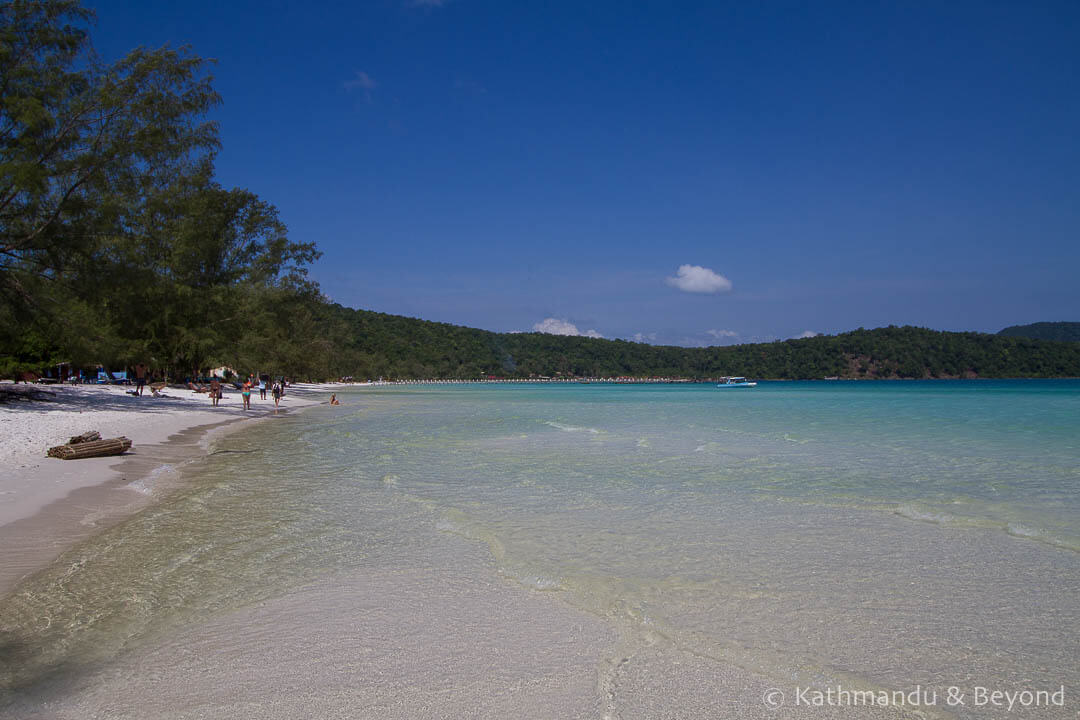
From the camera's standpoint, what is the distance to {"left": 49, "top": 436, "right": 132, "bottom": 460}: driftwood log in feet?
40.2

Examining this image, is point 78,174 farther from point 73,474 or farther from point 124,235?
point 73,474

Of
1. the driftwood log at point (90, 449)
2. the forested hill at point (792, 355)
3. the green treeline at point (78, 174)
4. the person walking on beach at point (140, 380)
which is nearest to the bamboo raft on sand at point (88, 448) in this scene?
the driftwood log at point (90, 449)

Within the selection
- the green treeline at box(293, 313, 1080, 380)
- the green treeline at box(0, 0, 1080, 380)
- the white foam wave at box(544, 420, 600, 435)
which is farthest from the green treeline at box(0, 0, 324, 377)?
the green treeline at box(293, 313, 1080, 380)

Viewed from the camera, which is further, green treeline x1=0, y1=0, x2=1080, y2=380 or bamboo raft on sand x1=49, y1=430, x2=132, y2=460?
green treeline x1=0, y1=0, x2=1080, y2=380

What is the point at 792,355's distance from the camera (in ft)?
568

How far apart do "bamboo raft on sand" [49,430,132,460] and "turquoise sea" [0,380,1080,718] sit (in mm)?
2159

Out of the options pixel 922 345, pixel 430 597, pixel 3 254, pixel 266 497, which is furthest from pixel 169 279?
pixel 922 345

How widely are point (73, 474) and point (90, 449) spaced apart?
215 cm

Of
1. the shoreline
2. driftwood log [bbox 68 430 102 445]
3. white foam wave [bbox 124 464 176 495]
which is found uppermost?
driftwood log [bbox 68 430 102 445]

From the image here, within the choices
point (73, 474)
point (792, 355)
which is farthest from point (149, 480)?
point (792, 355)

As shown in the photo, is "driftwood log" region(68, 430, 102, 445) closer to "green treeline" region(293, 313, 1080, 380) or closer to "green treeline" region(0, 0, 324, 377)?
"green treeline" region(0, 0, 324, 377)

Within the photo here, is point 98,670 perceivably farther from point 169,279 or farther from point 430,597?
point 169,279

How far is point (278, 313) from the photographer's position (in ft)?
172

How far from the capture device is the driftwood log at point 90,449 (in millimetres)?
12266
